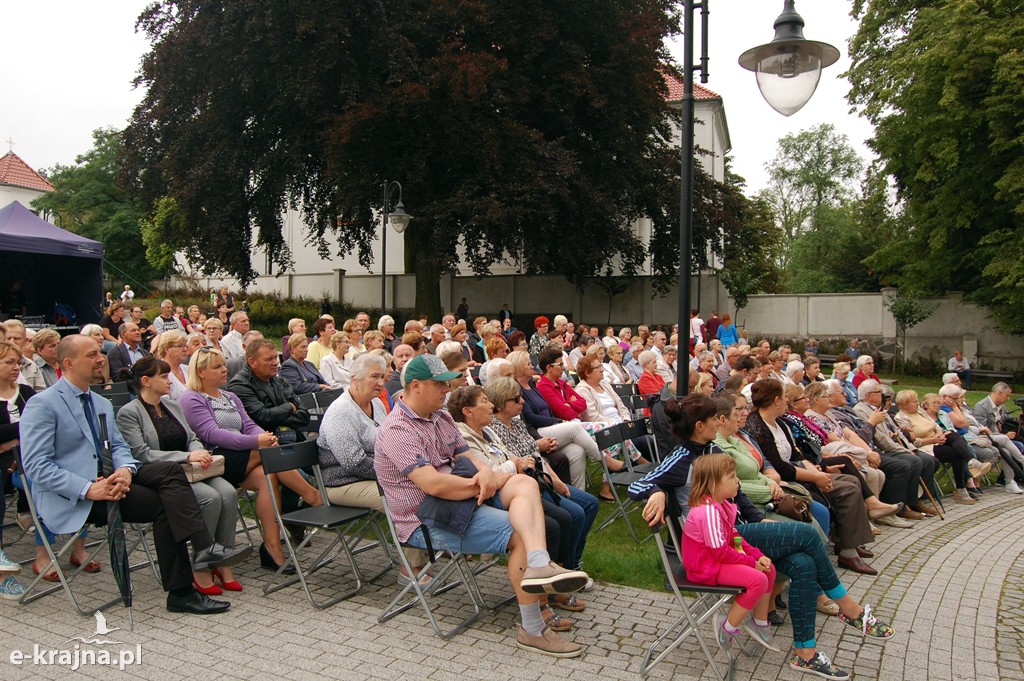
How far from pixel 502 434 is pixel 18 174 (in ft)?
231

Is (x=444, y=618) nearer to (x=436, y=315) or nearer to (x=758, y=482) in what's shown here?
(x=758, y=482)

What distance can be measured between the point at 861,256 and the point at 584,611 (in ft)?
141

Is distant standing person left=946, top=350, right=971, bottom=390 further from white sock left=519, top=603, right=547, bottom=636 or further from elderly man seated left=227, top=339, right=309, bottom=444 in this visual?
white sock left=519, top=603, right=547, bottom=636

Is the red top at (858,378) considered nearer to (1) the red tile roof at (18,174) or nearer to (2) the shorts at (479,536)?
(2) the shorts at (479,536)

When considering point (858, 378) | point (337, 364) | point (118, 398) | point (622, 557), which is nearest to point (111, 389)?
point (118, 398)

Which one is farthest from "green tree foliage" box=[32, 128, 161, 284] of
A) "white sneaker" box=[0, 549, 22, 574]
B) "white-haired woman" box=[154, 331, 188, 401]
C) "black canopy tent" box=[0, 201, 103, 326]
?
"white sneaker" box=[0, 549, 22, 574]

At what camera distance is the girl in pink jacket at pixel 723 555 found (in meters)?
3.93

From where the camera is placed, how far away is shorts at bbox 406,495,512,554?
438cm

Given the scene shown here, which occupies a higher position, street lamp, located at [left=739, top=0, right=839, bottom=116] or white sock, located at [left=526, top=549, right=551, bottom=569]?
street lamp, located at [left=739, top=0, right=839, bottom=116]

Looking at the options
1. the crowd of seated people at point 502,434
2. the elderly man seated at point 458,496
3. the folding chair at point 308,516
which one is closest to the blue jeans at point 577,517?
the crowd of seated people at point 502,434

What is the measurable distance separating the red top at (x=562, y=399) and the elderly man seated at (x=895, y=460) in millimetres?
2937

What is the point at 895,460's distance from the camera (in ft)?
25.1

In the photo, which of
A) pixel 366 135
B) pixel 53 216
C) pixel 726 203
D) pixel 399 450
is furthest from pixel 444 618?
pixel 53 216

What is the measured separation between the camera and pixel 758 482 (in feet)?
17.2
